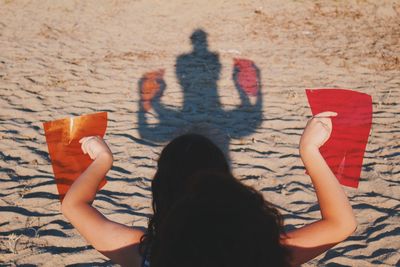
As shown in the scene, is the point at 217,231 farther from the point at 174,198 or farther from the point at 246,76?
the point at 246,76

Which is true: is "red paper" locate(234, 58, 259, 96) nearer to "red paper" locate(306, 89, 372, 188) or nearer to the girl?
"red paper" locate(306, 89, 372, 188)

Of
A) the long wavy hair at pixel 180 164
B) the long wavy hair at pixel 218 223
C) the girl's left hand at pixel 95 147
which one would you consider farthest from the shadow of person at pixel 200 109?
the long wavy hair at pixel 218 223

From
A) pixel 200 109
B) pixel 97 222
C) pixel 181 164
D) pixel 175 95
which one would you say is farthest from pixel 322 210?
pixel 175 95

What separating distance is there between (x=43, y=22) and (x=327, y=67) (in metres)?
7.25

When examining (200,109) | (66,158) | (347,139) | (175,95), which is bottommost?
(66,158)

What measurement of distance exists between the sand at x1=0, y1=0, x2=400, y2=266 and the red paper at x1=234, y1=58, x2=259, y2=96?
0.53 feet

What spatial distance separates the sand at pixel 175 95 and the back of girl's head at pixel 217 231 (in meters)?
2.22

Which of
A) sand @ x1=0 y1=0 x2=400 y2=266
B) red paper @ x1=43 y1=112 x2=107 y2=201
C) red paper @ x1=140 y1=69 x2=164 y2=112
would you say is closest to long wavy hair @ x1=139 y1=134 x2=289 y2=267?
red paper @ x1=43 y1=112 x2=107 y2=201

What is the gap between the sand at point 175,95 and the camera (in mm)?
3311

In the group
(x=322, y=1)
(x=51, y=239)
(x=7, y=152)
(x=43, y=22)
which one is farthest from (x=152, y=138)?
(x=322, y=1)

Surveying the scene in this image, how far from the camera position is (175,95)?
19.7 feet

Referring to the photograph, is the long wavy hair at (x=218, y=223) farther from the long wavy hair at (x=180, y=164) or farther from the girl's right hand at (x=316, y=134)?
the girl's right hand at (x=316, y=134)

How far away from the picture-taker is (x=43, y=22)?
10008 mm

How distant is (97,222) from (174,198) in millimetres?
334
